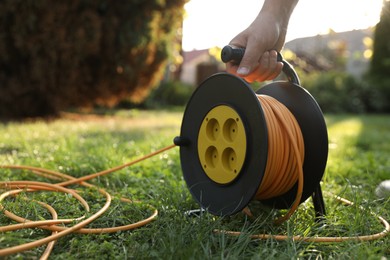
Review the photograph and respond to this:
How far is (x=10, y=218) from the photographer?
5.82 feet

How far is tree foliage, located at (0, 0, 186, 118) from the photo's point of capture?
20.4 feet

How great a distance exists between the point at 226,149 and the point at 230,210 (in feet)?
0.86

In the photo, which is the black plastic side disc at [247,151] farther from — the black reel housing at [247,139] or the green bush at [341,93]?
the green bush at [341,93]

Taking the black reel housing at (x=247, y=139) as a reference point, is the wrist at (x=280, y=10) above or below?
above

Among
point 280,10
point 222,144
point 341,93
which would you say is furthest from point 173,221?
point 341,93

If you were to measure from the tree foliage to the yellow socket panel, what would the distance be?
4.97 m

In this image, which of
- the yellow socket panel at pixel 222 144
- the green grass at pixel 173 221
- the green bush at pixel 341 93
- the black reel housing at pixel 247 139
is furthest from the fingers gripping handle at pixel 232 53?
the green bush at pixel 341 93

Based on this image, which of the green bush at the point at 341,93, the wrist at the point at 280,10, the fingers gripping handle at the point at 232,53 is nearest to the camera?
the fingers gripping handle at the point at 232,53

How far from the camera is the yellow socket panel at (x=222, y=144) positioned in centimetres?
176

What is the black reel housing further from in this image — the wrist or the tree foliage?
the tree foliage

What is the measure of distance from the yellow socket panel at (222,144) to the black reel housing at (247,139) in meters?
0.02

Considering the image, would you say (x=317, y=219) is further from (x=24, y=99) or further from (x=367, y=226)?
(x=24, y=99)

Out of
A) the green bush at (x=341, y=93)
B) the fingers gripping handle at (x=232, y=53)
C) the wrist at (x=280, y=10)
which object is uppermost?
the wrist at (x=280, y=10)

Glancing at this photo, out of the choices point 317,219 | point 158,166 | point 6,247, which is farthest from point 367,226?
point 158,166
